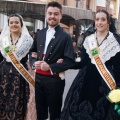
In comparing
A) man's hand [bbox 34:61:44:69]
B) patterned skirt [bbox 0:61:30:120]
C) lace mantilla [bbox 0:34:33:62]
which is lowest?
patterned skirt [bbox 0:61:30:120]

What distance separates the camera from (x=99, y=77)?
3.71m

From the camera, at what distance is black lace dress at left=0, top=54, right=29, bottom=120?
3.98 meters

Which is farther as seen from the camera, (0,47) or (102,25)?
(0,47)

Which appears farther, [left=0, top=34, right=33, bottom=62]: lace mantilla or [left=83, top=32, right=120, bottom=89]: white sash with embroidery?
[left=0, top=34, right=33, bottom=62]: lace mantilla

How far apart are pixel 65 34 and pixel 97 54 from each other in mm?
440

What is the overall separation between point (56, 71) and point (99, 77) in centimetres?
54

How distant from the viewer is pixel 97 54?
12.2 feet

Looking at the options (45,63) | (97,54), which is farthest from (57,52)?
(97,54)

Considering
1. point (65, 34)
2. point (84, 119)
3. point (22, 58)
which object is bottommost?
point (84, 119)

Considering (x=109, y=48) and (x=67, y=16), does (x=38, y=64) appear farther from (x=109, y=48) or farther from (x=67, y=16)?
(x=67, y=16)

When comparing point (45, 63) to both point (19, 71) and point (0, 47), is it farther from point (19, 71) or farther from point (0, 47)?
point (0, 47)

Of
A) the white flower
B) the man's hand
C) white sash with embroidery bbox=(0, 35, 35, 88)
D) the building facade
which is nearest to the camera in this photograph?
the white flower

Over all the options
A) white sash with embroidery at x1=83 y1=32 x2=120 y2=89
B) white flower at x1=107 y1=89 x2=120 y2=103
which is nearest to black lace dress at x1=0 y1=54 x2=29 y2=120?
white sash with embroidery at x1=83 y1=32 x2=120 y2=89

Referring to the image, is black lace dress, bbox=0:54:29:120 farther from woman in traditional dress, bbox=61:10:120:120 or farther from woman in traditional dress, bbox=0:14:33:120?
woman in traditional dress, bbox=61:10:120:120
